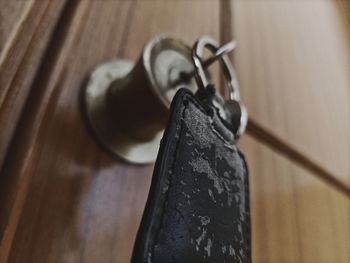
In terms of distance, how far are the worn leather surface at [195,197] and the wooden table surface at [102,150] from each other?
9cm

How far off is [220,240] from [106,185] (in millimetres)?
121

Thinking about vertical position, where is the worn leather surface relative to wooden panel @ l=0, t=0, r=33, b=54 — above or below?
below

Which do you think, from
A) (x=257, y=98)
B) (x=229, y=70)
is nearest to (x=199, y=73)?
(x=229, y=70)

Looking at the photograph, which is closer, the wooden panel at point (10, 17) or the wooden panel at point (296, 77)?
the wooden panel at point (10, 17)

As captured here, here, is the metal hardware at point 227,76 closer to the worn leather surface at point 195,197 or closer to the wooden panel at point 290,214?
the worn leather surface at point 195,197

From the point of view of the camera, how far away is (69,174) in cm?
26

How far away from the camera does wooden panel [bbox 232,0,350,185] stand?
48 cm

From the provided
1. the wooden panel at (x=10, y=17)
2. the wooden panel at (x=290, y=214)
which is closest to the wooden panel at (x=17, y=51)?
the wooden panel at (x=10, y=17)

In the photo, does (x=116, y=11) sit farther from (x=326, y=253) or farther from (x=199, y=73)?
(x=326, y=253)

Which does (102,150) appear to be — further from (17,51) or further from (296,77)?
(296,77)

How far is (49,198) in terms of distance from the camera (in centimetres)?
24

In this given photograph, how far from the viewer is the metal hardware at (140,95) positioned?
253mm

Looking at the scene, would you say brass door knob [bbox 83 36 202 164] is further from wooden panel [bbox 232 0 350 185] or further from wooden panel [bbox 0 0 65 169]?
wooden panel [bbox 232 0 350 185]

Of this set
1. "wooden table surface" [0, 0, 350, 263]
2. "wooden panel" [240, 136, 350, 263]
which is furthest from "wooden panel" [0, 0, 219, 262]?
"wooden panel" [240, 136, 350, 263]
